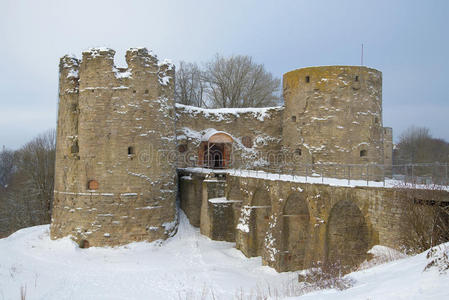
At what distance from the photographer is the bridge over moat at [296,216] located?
10.6m

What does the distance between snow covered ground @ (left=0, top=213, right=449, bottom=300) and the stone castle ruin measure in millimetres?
700

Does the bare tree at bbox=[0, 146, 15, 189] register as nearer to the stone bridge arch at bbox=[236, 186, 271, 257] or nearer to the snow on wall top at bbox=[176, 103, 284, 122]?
the snow on wall top at bbox=[176, 103, 284, 122]

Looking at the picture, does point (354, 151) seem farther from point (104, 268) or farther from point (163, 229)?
point (104, 268)

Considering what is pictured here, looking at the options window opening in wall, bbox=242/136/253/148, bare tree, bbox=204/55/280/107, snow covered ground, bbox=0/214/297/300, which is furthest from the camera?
bare tree, bbox=204/55/280/107

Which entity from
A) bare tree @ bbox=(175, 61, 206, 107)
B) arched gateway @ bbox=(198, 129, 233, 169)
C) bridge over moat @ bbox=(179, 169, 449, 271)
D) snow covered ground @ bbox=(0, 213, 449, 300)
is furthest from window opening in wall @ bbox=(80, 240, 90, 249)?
bare tree @ bbox=(175, 61, 206, 107)

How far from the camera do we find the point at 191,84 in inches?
1431

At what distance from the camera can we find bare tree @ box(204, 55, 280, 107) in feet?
114

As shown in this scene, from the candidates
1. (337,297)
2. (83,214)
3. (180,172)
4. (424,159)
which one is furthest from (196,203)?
(424,159)

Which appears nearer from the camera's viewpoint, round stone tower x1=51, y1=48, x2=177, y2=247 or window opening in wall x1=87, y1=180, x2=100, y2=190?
round stone tower x1=51, y1=48, x2=177, y2=247

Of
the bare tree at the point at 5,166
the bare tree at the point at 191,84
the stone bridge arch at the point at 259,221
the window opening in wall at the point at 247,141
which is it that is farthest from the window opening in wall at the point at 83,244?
the bare tree at the point at 5,166

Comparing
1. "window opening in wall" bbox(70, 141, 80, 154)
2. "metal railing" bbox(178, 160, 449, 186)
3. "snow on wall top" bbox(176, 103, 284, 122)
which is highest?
"snow on wall top" bbox(176, 103, 284, 122)

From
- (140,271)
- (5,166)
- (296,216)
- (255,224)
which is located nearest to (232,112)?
(255,224)

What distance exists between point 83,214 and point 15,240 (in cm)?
472

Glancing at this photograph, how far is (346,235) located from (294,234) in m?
2.47
